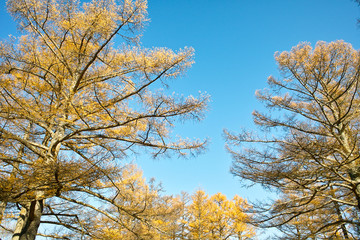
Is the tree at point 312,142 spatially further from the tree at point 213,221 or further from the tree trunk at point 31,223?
the tree at point 213,221

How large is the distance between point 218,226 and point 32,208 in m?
12.2

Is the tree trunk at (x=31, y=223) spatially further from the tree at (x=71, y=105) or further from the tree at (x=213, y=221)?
the tree at (x=213, y=221)

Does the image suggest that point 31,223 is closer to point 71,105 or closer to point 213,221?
point 71,105

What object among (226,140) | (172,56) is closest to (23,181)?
(172,56)

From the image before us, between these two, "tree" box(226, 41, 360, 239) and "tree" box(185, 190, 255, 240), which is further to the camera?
"tree" box(185, 190, 255, 240)

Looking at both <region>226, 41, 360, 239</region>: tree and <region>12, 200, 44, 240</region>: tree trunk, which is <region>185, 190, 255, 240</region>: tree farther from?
<region>12, 200, 44, 240</region>: tree trunk

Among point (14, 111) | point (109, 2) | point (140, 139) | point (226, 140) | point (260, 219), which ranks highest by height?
point (109, 2)

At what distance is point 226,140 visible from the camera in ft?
21.0

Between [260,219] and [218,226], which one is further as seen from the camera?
[218,226]

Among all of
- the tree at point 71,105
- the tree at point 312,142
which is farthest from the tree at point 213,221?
the tree at point 71,105

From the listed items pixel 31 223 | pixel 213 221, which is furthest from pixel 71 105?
pixel 213 221

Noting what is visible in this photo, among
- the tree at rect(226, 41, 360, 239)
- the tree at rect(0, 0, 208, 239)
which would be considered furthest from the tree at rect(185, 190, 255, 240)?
the tree at rect(0, 0, 208, 239)

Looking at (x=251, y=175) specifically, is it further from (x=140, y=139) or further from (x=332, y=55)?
(x=332, y=55)

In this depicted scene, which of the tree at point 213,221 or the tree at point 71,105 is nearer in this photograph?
the tree at point 71,105
